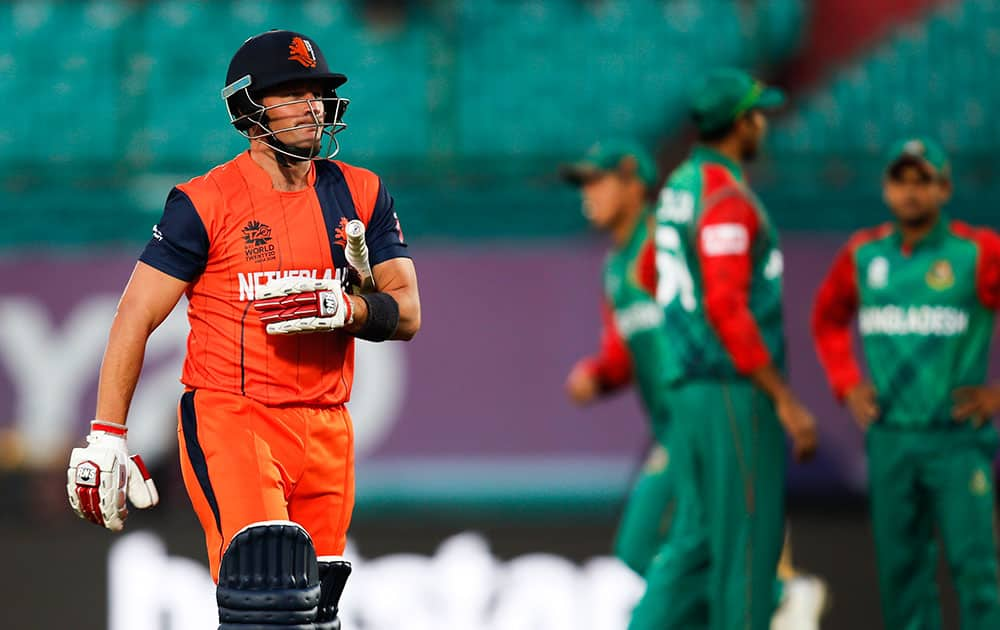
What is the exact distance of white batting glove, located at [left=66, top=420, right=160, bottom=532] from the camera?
358 centimetres

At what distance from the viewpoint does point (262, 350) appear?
3.68m

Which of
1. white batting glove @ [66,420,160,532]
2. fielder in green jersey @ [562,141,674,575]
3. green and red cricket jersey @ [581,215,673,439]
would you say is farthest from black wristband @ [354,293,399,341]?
green and red cricket jersey @ [581,215,673,439]

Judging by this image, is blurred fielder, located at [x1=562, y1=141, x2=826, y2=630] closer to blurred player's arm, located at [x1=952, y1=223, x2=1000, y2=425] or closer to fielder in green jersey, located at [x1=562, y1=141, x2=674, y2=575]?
fielder in green jersey, located at [x1=562, y1=141, x2=674, y2=575]

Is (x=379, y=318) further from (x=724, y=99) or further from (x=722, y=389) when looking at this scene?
(x=724, y=99)

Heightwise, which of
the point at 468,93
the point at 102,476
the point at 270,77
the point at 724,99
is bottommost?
the point at 102,476

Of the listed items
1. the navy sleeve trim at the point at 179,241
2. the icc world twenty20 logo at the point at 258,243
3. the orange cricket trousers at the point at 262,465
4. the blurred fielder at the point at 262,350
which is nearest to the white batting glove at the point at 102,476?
the blurred fielder at the point at 262,350

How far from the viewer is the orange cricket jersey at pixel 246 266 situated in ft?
12.0

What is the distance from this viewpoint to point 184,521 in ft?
24.8

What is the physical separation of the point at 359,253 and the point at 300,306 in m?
0.28

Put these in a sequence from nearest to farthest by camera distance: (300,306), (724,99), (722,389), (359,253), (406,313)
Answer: (300,306)
(359,253)
(406,313)
(722,389)
(724,99)

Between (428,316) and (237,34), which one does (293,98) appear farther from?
(237,34)

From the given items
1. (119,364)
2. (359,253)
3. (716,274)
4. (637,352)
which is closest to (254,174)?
(359,253)

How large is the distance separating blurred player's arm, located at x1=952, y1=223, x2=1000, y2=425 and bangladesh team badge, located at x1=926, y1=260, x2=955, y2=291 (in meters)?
0.10

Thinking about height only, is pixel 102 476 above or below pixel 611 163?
below
